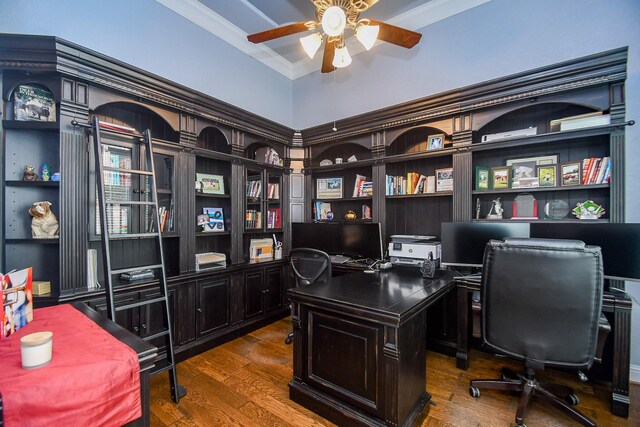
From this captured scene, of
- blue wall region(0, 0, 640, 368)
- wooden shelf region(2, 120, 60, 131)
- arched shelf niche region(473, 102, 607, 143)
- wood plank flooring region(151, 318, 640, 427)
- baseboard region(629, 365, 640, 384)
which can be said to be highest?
blue wall region(0, 0, 640, 368)

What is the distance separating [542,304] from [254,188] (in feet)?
9.97

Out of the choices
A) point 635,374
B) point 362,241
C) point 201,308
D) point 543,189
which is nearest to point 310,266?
point 362,241

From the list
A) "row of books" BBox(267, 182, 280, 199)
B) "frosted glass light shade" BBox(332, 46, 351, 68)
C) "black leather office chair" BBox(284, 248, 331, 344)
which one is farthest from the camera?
"row of books" BBox(267, 182, 280, 199)

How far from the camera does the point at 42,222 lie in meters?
2.09

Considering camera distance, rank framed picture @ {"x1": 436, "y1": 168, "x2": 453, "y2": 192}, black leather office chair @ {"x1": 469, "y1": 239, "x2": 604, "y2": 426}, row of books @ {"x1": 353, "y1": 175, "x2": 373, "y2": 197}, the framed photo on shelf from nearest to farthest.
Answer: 1. black leather office chair @ {"x1": 469, "y1": 239, "x2": 604, "y2": 426}
2. framed picture @ {"x1": 436, "y1": 168, "x2": 453, "y2": 192}
3. the framed photo on shelf
4. row of books @ {"x1": 353, "y1": 175, "x2": 373, "y2": 197}

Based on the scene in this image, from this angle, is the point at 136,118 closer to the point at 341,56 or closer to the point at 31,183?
the point at 31,183

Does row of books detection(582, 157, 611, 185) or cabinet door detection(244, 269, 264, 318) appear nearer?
row of books detection(582, 157, 611, 185)

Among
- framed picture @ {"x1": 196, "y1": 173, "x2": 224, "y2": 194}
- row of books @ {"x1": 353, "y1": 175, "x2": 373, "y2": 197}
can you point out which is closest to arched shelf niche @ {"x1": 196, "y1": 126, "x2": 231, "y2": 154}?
framed picture @ {"x1": 196, "y1": 173, "x2": 224, "y2": 194}

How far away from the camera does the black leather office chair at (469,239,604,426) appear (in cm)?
161

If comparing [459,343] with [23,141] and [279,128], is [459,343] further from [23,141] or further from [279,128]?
[23,141]

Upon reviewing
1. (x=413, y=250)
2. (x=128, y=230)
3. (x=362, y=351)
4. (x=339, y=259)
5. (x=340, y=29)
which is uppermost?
(x=340, y=29)

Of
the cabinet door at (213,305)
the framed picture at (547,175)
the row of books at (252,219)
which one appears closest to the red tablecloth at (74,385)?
the cabinet door at (213,305)

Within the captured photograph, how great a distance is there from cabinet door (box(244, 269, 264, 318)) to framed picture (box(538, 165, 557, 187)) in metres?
3.04

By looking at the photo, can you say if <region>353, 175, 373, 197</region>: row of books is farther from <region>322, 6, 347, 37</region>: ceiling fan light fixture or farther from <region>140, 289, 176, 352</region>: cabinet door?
<region>140, 289, 176, 352</region>: cabinet door
